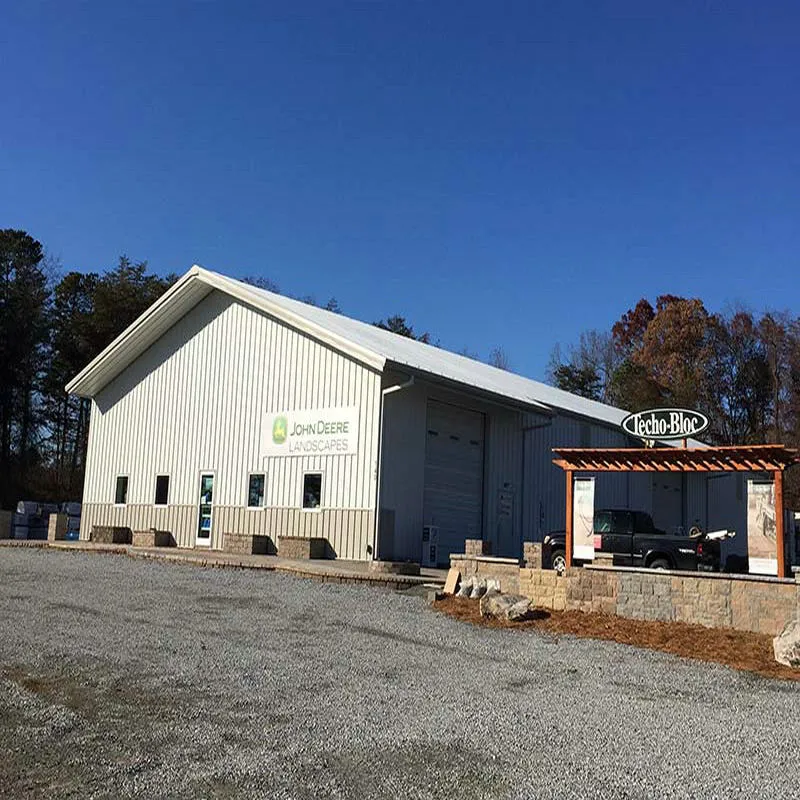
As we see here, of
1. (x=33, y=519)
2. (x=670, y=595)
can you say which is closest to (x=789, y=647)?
(x=670, y=595)

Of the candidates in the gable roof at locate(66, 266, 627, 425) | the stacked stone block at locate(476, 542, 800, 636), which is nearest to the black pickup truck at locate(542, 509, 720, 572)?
the gable roof at locate(66, 266, 627, 425)

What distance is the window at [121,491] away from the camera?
27231mm

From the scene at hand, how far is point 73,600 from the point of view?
38.9 ft

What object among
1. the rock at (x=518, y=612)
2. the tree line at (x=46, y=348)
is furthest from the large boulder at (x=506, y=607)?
the tree line at (x=46, y=348)

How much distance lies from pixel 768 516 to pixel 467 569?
15.8ft

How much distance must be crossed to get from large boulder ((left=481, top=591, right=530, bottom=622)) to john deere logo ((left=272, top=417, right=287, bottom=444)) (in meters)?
11.2

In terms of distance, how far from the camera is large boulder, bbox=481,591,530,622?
1186 centimetres

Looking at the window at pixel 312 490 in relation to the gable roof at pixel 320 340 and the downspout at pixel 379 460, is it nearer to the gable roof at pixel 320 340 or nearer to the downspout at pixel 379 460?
the downspout at pixel 379 460

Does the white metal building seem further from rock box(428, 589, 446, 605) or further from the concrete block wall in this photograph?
rock box(428, 589, 446, 605)

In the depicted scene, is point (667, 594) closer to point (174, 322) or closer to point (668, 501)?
point (174, 322)

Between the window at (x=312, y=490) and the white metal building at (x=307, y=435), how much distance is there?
0.26 ft

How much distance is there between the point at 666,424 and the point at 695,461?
0.76 meters

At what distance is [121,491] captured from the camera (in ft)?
89.8

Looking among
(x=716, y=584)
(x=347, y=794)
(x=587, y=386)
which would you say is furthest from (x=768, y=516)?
(x=587, y=386)
